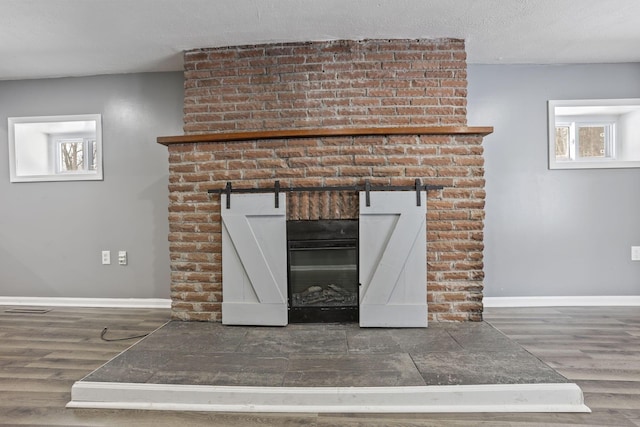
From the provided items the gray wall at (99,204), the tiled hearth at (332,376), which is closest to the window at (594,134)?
the tiled hearth at (332,376)

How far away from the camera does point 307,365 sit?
1.92 meters

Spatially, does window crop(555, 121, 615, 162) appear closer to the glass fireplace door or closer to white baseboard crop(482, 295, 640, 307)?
white baseboard crop(482, 295, 640, 307)

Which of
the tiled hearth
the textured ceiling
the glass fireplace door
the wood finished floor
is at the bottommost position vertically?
the wood finished floor

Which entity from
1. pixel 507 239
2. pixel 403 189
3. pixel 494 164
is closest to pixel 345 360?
pixel 403 189

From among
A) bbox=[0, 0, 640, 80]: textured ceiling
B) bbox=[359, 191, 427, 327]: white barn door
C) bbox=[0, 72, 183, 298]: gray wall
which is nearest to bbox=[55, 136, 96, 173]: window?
bbox=[0, 72, 183, 298]: gray wall

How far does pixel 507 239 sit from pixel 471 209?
2.77 ft

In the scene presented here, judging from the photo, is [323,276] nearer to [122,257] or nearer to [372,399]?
[372,399]

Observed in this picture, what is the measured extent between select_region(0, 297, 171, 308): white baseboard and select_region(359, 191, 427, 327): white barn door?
77.5 inches

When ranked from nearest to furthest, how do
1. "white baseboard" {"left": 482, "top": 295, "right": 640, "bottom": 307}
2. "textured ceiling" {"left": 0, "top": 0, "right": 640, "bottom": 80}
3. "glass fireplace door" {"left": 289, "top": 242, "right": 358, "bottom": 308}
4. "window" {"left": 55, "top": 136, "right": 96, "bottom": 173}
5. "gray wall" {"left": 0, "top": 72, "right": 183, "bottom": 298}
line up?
1. "textured ceiling" {"left": 0, "top": 0, "right": 640, "bottom": 80}
2. "glass fireplace door" {"left": 289, "top": 242, "right": 358, "bottom": 308}
3. "white baseboard" {"left": 482, "top": 295, "right": 640, "bottom": 307}
4. "gray wall" {"left": 0, "top": 72, "right": 183, "bottom": 298}
5. "window" {"left": 55, "top": 136, "right": 96, "bottom": 173}

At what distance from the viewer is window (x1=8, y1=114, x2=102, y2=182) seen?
Result: 329 cm

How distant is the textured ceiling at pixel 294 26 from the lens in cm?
221

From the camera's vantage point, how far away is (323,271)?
2637mm

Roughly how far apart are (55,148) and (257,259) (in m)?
2.72

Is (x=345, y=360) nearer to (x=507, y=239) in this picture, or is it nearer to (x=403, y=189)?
(x=403, y=189)
